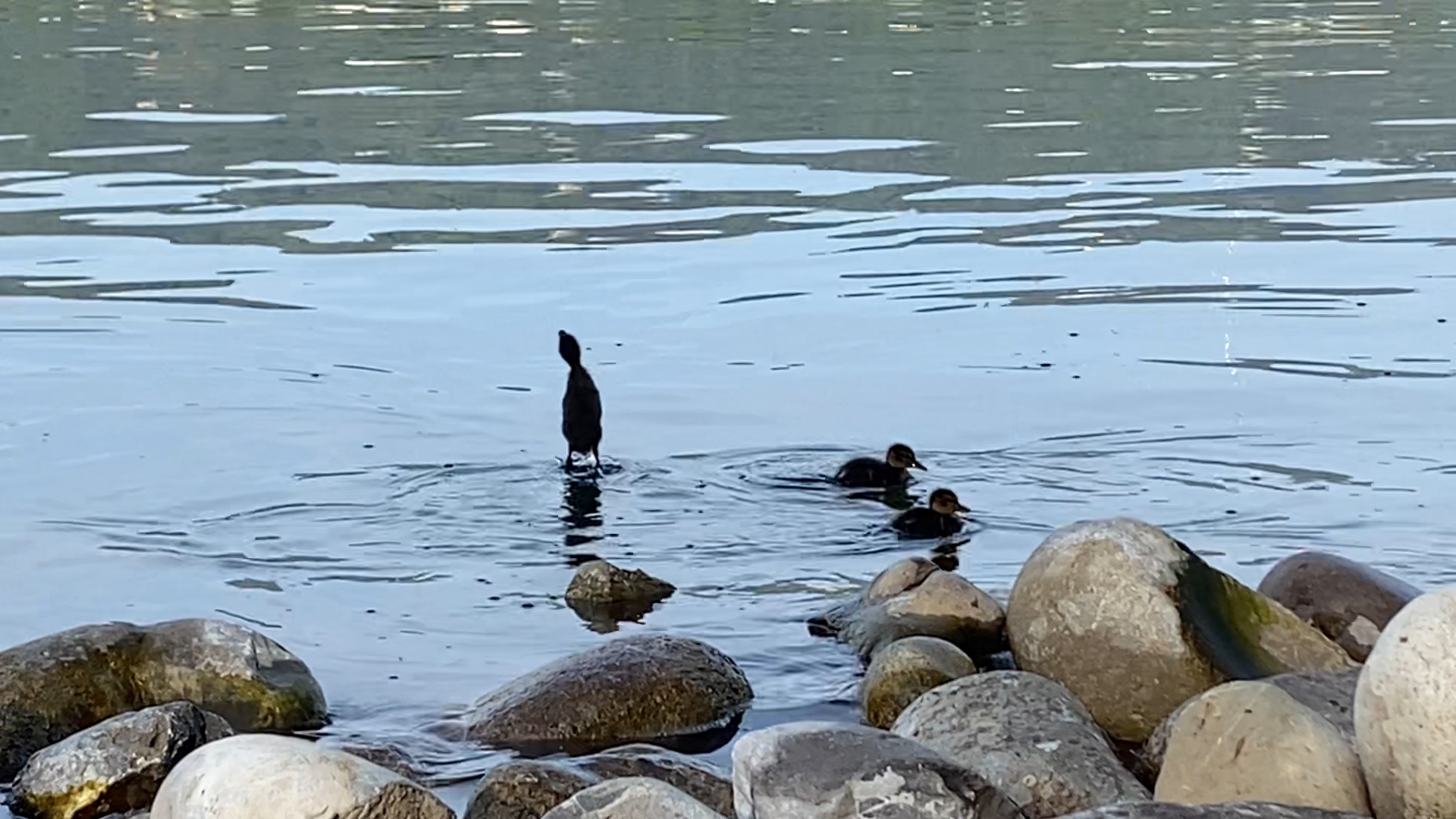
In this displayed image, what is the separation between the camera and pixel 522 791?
23.5 feet

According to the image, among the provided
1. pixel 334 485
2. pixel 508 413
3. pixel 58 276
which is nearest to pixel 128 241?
pixel 58 276

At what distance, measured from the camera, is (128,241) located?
2016 centimetres

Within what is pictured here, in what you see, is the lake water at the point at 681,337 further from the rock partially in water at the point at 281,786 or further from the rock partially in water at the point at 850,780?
the rock partially in water at the point at 850,780

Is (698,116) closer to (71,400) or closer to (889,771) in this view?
(71,400)

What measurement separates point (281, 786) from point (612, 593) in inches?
148

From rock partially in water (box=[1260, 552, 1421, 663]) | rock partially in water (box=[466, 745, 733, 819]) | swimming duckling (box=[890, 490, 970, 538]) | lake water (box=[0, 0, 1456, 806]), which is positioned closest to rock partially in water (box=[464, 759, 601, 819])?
rock partially in water (box=[466, 745, 733, 819])

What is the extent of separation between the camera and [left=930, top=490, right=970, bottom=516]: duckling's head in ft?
36.9

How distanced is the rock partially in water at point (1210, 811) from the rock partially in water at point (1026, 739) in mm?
901

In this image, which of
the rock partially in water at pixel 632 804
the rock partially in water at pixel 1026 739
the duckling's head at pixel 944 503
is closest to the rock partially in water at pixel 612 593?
the duckling's head at pixel 944 503

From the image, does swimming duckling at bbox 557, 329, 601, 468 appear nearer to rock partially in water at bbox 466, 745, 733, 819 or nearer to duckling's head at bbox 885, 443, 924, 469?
duckling's head at bbox 885, 443, 924, 469

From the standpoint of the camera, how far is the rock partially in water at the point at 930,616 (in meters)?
9.01

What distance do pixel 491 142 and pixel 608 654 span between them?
18.2 m

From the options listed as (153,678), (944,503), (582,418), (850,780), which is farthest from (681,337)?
(850,780)

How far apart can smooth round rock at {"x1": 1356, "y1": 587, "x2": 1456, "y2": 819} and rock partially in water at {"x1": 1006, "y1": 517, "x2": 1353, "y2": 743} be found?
1.70 metres
